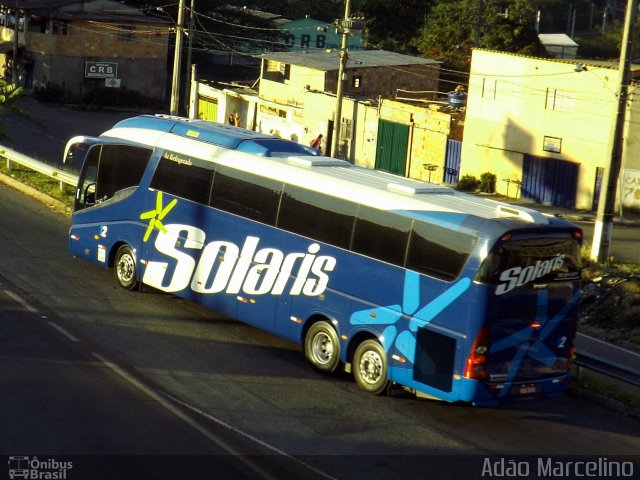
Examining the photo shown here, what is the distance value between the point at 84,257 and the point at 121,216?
55.0 inches

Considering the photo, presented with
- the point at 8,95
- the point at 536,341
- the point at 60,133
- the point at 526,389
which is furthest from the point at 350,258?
the point at 60,133

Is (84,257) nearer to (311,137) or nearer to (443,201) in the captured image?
(443,201)

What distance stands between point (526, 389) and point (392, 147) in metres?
31.2

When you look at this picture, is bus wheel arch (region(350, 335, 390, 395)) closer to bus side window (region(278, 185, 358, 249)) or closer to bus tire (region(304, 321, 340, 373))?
bus tire (region(304, 321, 340, 373))

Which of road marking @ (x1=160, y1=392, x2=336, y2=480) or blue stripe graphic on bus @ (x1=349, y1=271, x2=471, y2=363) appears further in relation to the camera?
blue stripe graphic on bus @ (x1=349, y1=271, x2=471, y2=363)

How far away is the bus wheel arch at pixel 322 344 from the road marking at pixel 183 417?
270 centimetres

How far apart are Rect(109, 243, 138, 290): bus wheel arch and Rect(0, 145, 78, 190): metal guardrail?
5.85 metres

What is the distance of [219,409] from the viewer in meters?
12.4

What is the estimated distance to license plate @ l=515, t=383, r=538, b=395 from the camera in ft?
42.4

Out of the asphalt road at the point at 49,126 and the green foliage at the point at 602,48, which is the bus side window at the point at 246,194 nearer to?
the asphalt road at the point at 49,126

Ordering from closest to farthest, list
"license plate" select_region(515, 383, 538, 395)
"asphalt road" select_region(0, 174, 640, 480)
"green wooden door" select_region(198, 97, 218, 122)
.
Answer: "asphalt road" select_region(0, 174, 640, 480) → "license plate" select_region(515, 383, 538, 395) → "green wooden door" select_region(198, 97, 218, 122)

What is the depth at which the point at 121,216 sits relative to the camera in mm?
18391

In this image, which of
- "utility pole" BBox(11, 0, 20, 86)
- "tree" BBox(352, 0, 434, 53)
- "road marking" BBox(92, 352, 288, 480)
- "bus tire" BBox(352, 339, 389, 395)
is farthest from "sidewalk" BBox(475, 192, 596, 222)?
"tree" BBox(352, 0, 434, 53)

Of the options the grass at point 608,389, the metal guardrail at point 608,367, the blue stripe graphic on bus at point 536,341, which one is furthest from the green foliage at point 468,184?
the blue stripe graphic on bus at point 536,341
